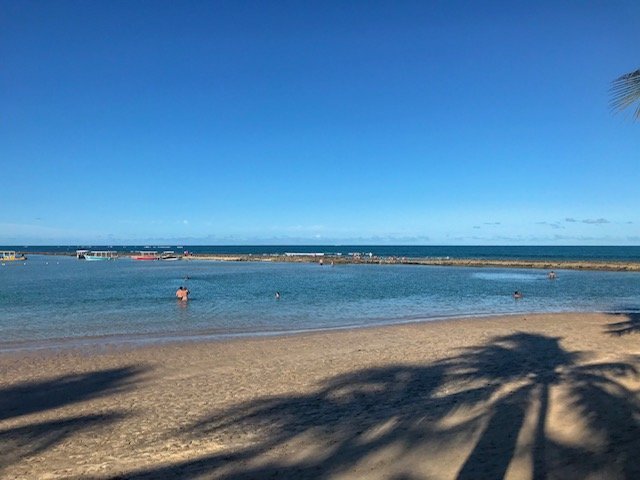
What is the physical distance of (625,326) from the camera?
2044 centimetres

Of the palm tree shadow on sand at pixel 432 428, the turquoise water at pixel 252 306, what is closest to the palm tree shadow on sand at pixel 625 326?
the turquoise water at pixel 252 306

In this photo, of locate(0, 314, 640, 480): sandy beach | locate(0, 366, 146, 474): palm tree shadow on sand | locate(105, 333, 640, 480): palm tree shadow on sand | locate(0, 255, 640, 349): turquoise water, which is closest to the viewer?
locate(105, 333, 640, 480): palm tree shadow on sand

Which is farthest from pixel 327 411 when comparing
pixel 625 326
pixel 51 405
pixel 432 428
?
pixel 625 326

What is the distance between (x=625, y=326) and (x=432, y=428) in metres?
16.1

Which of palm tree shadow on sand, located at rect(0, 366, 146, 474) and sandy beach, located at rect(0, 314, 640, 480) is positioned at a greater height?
sandy beach, located at rect(0, 314, 640, 480)

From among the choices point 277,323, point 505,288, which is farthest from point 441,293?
point 277,323

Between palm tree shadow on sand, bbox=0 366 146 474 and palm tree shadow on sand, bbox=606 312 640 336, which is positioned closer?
palm tree shadow on sand, bbox=0 366 146 474

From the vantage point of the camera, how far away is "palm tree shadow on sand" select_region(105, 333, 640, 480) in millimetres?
6523

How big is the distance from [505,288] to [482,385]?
35055mm

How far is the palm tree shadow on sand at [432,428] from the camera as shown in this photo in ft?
21.4

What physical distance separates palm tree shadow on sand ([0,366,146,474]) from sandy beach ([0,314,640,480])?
44mm

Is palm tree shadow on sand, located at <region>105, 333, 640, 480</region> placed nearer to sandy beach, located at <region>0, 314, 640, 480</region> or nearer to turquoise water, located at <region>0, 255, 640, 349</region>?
sandy beach, located at <region>0, 314, 640, 480</region>

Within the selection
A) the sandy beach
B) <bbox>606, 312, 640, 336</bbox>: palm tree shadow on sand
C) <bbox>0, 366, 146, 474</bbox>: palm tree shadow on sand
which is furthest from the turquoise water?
<bbox>0, 366, 146, 474</bbox>: palm tree shadow on sand

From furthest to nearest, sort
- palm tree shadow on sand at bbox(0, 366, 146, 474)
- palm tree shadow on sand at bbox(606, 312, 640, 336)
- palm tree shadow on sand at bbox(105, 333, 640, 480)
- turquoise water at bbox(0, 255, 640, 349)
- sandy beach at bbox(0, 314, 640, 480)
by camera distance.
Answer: turquoise water at bbox(0, 255, 640, 349) < palm tree shadow on sand at bbox(606, 312, 640, 336) < palm tree shadow on sand at bbox(0, 366, 146, 474) < sandy beach at bbox(0, 314, 640, 480) < palm tree shadow on sand at bbox(105, 333, 640, 480)
